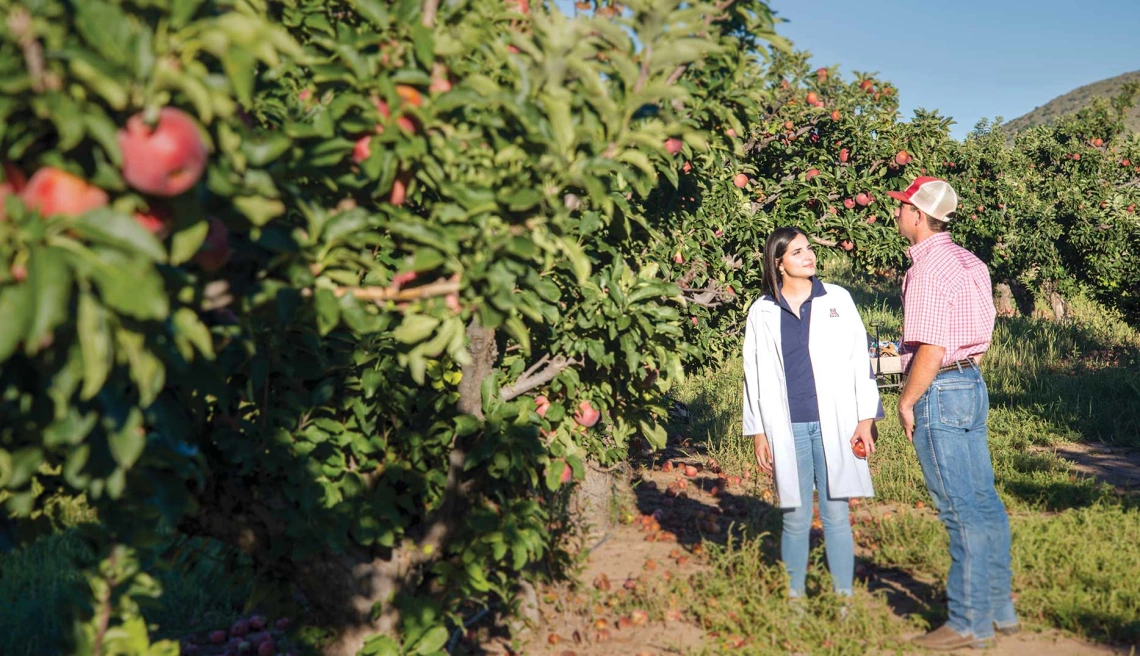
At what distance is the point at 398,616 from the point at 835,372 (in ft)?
6.97

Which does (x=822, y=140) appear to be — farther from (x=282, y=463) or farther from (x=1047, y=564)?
(x=282, y=463)

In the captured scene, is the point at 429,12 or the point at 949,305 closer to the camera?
the point at 429,12

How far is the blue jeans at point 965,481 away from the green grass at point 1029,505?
0.41 metres

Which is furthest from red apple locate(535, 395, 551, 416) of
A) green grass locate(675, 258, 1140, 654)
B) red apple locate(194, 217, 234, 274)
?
red apple locate(194, 217, 234, 274)

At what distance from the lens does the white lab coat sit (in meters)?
3.81

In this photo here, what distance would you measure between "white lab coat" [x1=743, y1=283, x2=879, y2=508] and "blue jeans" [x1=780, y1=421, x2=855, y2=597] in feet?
0.19

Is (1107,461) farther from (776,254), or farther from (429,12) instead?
(429,12)

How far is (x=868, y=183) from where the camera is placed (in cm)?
632

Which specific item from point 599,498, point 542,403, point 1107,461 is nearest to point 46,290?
point 542,403

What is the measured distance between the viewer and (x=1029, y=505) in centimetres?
601

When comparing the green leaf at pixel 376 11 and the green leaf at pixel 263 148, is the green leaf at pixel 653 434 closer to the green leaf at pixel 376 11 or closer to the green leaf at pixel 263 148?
the green leaf at pixel 376 11

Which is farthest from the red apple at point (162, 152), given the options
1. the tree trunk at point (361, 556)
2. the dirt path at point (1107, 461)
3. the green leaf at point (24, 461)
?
the dirt path at point (1107, 461)

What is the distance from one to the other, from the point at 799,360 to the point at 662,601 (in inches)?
55.0

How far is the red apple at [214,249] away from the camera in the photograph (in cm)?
163
